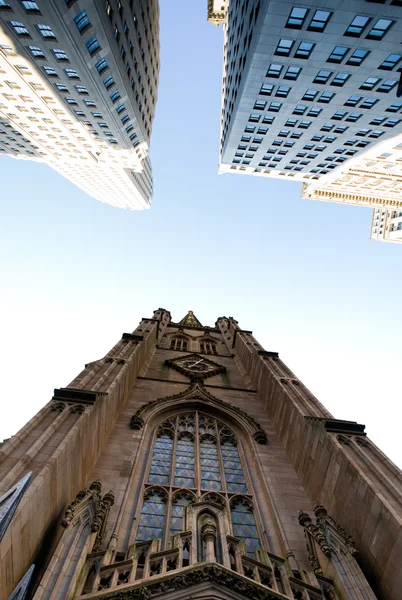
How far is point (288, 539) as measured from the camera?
12.0 m

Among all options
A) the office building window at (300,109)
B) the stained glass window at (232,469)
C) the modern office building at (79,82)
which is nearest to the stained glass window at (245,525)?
the stained glass window at (232,469)

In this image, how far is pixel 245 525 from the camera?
511 inches

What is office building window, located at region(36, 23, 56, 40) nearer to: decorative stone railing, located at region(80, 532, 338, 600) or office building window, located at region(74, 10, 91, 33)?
office building window, located at region(74, 10, 91, 33)

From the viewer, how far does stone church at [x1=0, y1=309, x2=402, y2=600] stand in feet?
28.2

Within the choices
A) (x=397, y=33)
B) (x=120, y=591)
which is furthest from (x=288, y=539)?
(x=397, y=33)

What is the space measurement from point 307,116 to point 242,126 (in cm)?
561

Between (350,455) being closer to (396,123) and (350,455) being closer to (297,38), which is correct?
(297,38)

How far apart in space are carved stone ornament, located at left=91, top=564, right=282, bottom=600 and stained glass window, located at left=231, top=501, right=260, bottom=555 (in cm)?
399

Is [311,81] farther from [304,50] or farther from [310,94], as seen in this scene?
[304,50]

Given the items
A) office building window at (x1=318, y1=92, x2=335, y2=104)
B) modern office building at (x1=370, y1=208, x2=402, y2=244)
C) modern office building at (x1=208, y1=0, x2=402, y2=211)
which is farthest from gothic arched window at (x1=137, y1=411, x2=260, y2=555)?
modern office building at (x1=370, y1=208, x2=402, y2=244)

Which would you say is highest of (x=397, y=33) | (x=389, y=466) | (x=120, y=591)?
(x=397, y=33)

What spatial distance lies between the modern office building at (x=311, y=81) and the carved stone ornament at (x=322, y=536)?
2242 centimetres

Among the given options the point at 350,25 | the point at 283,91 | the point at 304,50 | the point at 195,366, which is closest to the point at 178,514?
the point at 195,366

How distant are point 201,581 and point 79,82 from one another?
122 ft
